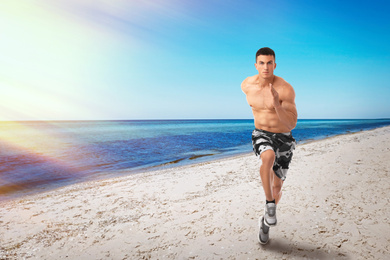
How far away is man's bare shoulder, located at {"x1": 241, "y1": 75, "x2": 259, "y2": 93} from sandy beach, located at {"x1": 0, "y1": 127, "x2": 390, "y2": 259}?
2.37 m

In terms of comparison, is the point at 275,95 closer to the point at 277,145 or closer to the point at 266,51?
the point at 266,51

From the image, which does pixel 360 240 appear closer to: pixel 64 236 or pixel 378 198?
pixel 378 198

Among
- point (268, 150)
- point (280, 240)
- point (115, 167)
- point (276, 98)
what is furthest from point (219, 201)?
point (115, 167)

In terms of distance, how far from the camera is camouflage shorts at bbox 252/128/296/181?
3.43 m

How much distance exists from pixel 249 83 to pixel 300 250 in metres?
2.55

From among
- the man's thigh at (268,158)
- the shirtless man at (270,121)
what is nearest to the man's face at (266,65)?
the shirtless man at (270,121)

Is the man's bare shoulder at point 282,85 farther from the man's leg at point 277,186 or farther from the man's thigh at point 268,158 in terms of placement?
the man's leg at point 277,186

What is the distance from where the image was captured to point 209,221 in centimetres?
422

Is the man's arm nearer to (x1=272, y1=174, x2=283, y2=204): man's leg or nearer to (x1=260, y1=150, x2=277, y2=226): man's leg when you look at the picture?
(x1=260, y1=150, x2=277, y2=226): man's leg

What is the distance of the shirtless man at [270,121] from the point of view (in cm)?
306

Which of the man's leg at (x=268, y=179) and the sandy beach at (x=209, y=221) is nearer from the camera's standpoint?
the man's leg at (x=268, y=179)

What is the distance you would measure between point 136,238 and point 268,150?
259 centimetres

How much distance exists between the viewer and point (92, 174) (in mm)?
11773

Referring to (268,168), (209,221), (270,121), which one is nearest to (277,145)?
(270,121)
